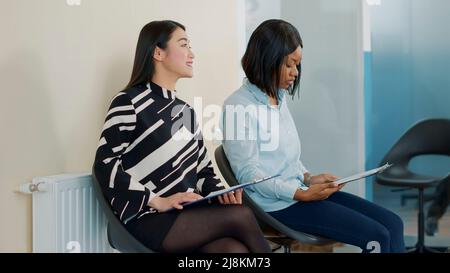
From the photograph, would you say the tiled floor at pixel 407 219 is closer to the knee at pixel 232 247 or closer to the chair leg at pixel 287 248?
the chair leg at pixel 287 248

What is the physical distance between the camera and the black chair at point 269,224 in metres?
1.47

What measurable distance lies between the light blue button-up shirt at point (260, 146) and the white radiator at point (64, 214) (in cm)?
37

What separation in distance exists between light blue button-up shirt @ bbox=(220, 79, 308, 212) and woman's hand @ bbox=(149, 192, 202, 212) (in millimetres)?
224

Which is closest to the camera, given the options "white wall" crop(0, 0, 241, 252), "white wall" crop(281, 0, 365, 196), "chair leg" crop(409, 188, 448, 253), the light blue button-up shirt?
"white wall" crop(0, 0, 241, 252)

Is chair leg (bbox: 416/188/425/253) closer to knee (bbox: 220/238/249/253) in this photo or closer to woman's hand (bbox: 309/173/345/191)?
woman's hand (bbox: 309/173/345/191)

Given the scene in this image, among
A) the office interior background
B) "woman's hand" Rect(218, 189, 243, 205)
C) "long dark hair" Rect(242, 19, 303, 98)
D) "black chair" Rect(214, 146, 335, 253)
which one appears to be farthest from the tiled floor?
"long dark hair" Rect(242, 19, 303, 98)

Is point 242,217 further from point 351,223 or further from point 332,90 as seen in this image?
point 332,90

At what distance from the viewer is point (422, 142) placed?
5.98 ft

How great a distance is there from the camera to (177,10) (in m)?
1.62

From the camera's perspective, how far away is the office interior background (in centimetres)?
140

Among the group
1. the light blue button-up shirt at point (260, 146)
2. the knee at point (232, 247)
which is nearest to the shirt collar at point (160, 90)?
the light blue button-up shirt at point (260, 146)

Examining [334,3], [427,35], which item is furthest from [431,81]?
[334,3]

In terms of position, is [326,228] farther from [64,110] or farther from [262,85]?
[64,110]

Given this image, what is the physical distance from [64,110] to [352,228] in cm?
75
